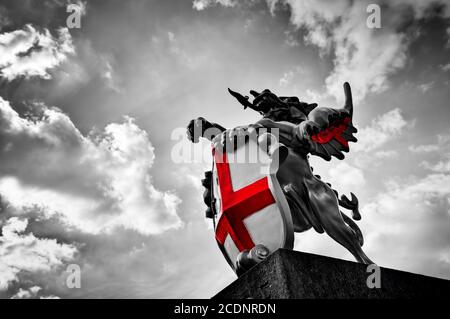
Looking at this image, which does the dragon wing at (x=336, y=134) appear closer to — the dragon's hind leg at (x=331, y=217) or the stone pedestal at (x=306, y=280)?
the dragon's hind leg at (x=331, y=217)

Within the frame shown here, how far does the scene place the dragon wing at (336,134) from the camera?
14.5 feet

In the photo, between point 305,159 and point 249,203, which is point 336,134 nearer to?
point 305,159

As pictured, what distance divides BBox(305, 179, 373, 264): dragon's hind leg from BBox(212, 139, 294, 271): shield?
779 mm

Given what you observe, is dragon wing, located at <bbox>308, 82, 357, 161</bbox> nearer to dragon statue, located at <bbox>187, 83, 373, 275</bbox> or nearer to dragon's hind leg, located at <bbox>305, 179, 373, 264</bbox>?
dragon statue, located at <bbox>187, 83, 373, 275</bbox>

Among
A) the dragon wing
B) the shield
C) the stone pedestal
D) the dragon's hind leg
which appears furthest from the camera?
the dragon wing

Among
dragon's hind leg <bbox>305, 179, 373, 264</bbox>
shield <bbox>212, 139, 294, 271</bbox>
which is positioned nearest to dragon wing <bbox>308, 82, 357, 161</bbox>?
dragon's hind leg <bbox>305, 179, 373, 264</bbox>

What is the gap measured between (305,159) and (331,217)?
0.70 meters

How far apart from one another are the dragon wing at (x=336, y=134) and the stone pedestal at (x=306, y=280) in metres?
1.73

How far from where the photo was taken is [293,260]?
2.51 meters

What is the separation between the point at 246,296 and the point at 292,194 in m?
1.82

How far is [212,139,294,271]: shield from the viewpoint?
323 centimetres
